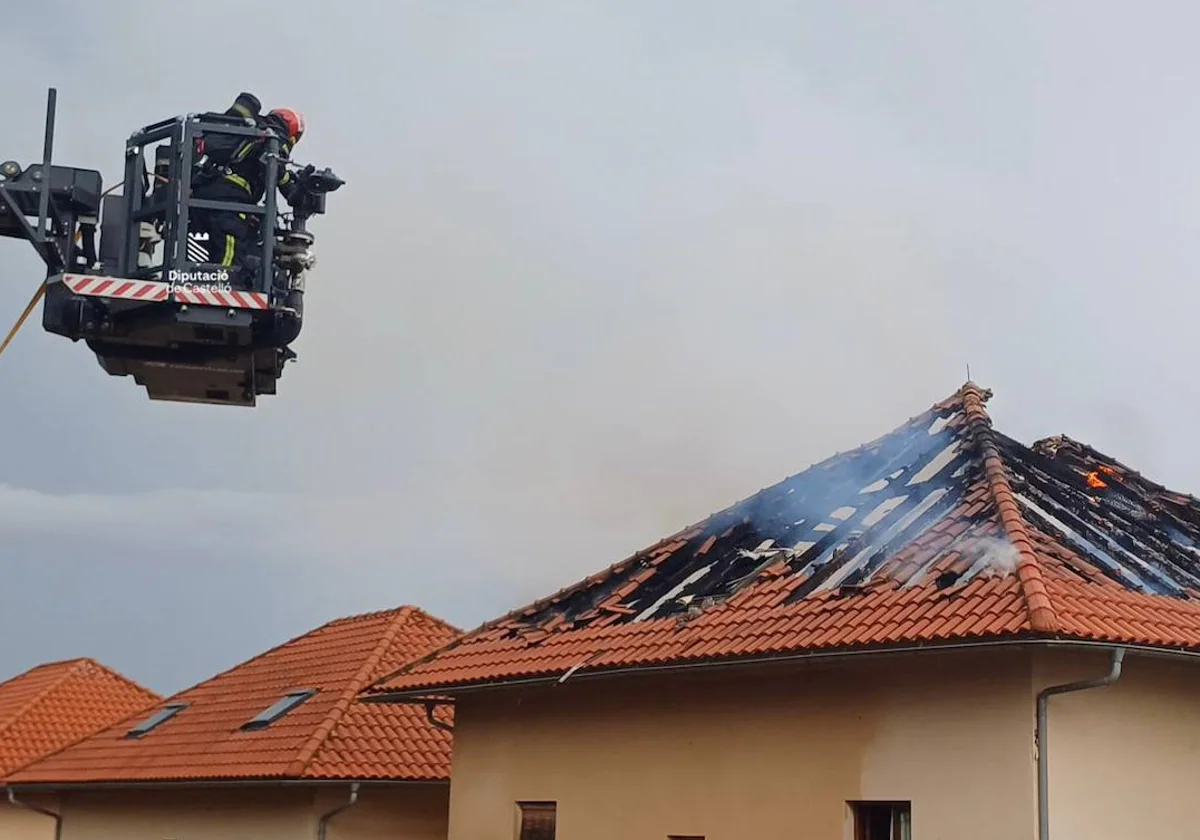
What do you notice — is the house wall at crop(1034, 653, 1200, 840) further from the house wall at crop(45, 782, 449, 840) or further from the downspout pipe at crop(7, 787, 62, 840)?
the downspout pipe at crop(7, 787, 62, 840)

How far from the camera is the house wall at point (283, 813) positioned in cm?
1870

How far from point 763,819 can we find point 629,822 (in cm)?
164

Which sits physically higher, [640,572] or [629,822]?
[640,572]

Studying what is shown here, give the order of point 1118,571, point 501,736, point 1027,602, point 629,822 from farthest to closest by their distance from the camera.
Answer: point 501,736 < point 629,822 < point 1118,571 < point 1027,602

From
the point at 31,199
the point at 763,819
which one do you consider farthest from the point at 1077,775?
the point at 31,199

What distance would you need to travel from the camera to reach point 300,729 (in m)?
19.6

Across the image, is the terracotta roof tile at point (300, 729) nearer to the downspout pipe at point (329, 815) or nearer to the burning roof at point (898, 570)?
the downspout pipe at point (329, 815)

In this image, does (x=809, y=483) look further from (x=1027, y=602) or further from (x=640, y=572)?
(x=1027, y=602)

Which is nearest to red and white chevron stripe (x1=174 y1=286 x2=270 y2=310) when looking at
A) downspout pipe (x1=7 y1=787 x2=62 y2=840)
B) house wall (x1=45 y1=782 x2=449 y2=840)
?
house wall (x1=45 y1=782 x2=449 y2=840)

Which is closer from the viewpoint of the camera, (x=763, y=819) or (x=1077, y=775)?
(x=1077, y=775)

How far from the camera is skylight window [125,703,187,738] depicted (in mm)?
23641

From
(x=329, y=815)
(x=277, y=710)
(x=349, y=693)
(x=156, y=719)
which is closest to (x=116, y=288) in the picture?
(x=329, y=815)

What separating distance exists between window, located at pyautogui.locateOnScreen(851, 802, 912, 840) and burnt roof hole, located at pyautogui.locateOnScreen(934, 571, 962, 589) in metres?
1.62

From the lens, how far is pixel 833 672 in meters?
12.6
